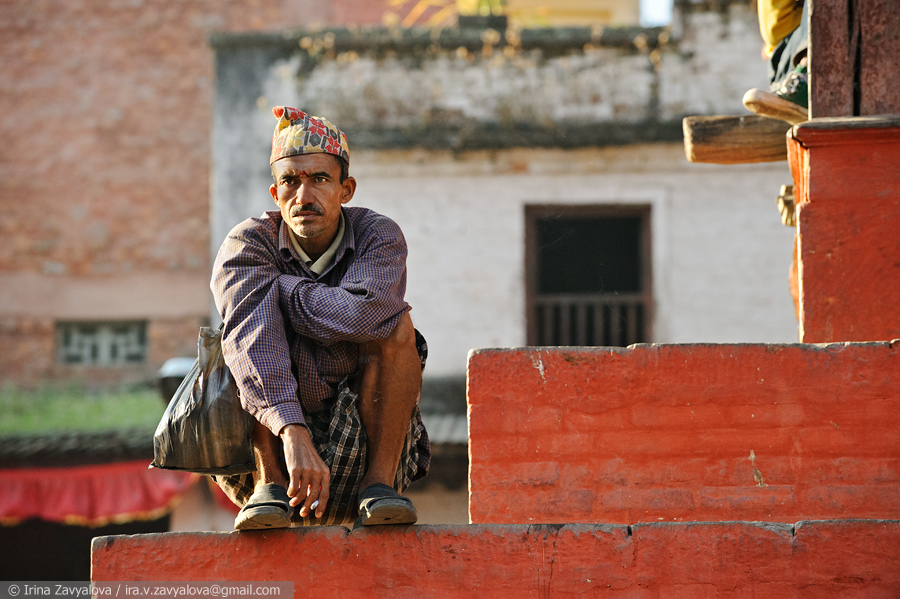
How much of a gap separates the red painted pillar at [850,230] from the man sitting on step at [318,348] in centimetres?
152

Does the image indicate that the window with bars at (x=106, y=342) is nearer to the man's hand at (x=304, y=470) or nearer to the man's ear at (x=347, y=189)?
the man's ear at (x=347, y=189)

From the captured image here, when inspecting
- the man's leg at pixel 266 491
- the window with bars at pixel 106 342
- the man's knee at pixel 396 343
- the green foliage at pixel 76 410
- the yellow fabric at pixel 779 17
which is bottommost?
the green foliage at pixel 76 410

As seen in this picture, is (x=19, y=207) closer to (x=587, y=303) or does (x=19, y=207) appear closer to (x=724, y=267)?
(x=587, y=303)

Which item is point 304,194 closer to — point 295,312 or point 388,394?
point 295,312

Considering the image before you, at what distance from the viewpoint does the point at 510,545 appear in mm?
3145

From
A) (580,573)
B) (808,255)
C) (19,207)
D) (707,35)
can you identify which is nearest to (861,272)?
(808,255)

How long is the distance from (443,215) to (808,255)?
648 centimetres

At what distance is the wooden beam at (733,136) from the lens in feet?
16.3

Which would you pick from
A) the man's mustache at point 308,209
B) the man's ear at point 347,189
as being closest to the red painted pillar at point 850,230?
the man's ear at point 347,189

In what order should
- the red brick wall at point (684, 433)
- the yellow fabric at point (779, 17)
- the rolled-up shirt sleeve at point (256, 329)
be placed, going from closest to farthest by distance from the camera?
the rolled-up shirt sleeve at point (256, 329) < the red brick wall at point (684, 433) < the yellow fabric at point (779, 17)

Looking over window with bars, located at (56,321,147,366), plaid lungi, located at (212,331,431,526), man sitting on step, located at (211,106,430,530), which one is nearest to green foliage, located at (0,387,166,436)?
window with bars, located at (56,321,147,366)

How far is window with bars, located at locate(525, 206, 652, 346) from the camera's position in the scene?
393 inches

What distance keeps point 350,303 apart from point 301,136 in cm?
64

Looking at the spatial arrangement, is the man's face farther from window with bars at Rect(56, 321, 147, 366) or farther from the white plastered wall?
window with bars at Rect(56, 321, 147, 366)
